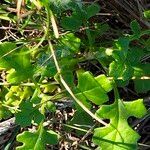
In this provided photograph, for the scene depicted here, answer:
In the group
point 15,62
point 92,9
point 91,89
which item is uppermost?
point 92,9

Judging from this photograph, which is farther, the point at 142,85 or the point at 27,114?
the point at 142,85

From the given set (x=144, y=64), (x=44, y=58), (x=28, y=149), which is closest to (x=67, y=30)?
(x=44, y=58)

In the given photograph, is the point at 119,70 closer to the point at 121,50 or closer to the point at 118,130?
the point at 121,50

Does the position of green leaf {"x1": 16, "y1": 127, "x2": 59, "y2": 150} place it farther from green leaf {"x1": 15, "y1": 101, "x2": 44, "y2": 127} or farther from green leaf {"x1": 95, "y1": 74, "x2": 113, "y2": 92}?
green leaf {"x1": 95, "y1": 74, "x2": 113, "y2": 92}

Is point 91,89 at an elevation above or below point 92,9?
below

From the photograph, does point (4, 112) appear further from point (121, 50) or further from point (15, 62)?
point (121, 50)

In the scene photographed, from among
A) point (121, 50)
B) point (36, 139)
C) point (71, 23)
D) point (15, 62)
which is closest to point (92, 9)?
point (71, 23)

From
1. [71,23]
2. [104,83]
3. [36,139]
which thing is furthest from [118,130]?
[71,23]
